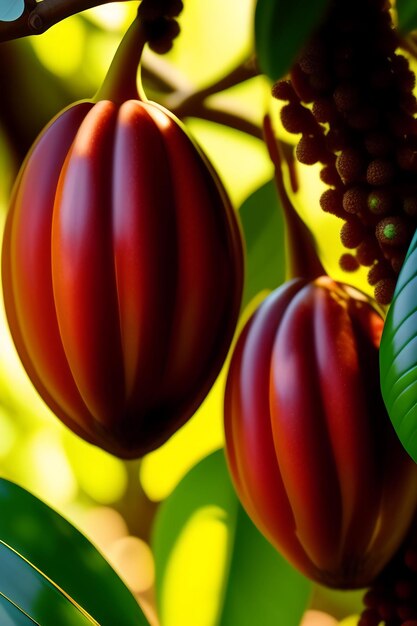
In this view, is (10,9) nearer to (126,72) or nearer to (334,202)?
(126,72)

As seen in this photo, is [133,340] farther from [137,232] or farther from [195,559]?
[195,559]

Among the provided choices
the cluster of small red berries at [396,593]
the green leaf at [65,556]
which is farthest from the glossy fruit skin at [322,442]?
the green leaf at [65,556]

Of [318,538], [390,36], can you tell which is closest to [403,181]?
[390,36]

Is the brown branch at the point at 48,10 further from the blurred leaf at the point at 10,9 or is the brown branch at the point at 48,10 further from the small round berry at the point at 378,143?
the small round berry at the point at 378,143

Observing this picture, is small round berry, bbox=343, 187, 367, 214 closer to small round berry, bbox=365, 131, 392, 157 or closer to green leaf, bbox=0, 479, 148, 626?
small round berry, bbox=365, 131, 392, 157

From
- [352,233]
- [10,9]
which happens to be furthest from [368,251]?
[10,9]

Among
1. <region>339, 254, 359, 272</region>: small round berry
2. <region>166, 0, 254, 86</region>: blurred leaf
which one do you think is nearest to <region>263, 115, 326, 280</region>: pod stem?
<region>339, 254, 359, 272</region>: small round berry
